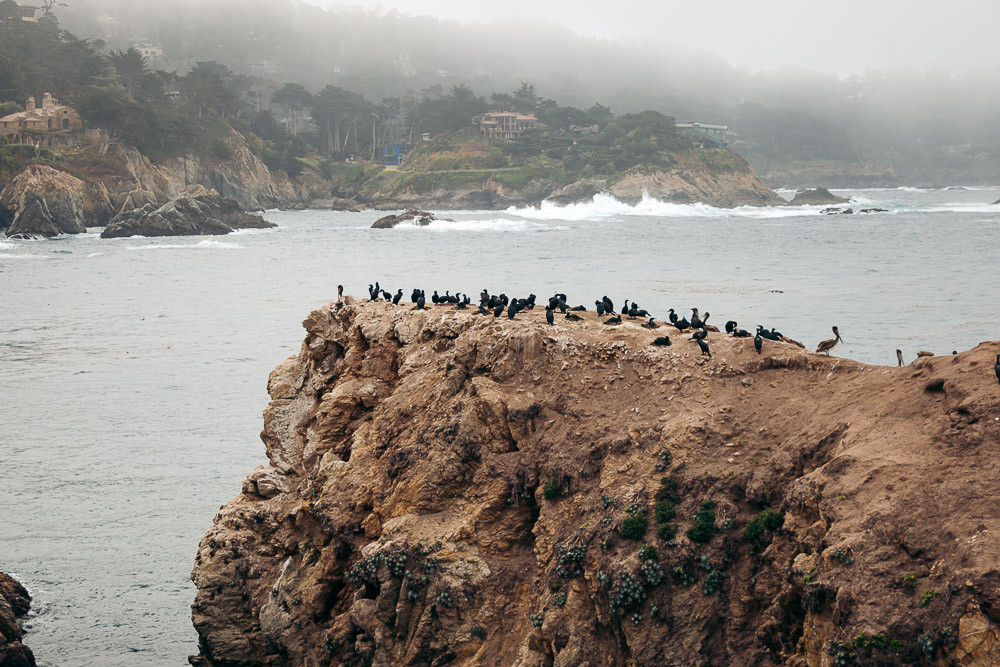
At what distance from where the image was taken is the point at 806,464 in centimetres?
1589

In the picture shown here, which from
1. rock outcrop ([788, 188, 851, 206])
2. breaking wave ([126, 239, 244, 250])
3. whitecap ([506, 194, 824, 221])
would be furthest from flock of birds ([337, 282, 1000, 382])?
rock outcrop ([788, 188, 851, 206])

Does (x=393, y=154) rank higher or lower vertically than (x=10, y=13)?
lower

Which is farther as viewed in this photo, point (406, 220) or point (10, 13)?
point (10, 13)

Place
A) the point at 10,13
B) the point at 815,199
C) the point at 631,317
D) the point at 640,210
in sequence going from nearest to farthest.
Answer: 1. the point at 631,317
2. the point at 640,210
3. the point at 10,13
4. the point at 815,199

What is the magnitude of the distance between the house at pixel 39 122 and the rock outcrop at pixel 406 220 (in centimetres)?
4347

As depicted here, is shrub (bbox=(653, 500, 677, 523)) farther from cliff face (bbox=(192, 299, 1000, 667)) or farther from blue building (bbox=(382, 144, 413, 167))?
blue building (bbox=(382, 144, 413, 167))

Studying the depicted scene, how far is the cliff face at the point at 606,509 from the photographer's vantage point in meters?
13.3

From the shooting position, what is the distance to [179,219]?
110 meters

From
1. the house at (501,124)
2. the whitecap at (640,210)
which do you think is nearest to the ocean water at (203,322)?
the whitecap at (640,210)

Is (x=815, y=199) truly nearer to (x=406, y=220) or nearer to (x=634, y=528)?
(x=406, y=220)

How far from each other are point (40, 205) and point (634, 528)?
103198 mm

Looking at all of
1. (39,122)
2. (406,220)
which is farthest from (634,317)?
(39,122)

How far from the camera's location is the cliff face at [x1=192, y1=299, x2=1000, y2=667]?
1326cm

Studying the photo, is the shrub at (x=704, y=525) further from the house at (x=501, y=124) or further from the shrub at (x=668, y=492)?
the house at (x=501, y=124)
